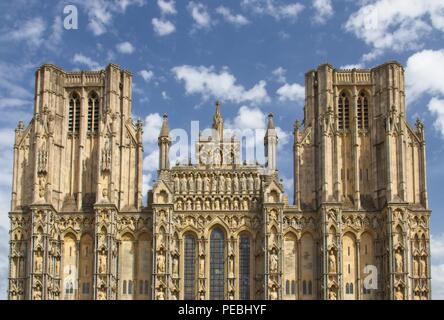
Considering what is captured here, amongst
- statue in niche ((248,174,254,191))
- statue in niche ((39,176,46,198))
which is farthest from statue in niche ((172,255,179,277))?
statue in niche ((39,176,46,198))

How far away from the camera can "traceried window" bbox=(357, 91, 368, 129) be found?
233ft

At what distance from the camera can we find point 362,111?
7150cm

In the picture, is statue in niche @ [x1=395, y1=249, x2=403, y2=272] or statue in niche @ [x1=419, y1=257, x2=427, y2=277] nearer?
statue in niche @ [x1=395, y1=249, x2=403, y2=272]

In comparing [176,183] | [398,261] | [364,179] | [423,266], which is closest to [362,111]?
[364,179]

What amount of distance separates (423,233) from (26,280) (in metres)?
28.6

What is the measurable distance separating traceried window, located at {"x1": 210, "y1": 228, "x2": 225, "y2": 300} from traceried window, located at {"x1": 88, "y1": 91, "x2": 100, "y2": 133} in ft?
41.6

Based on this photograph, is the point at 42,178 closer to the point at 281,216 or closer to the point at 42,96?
the point at 42,96

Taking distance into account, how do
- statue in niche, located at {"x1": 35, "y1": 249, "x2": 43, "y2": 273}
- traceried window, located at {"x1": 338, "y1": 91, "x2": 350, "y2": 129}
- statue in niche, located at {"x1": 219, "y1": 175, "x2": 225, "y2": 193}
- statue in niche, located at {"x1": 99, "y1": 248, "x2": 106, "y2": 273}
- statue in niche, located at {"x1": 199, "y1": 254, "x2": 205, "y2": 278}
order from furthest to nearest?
traceried window, located at {"x1": 338, "y1": 91, "x2": 350, "y2": 129} < statue in niche, located at {"x1": 219, "y1": 175, "x2": 225, "y2": 193} < statue in niche, located at {"x1": 199, "y1": 254, "x2": 205, "y2": 278} < statue in niche, located at {"x1": 99, "y1": 248, "x2": 106, "y2": 273} < statue in niche, located at {"x1": 35, "y1": 249, "x2": 43, "y2": 273}

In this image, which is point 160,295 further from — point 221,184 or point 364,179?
point 364,179

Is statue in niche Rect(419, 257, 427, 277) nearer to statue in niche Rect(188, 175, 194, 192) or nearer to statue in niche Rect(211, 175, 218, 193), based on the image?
statue in niche Rect(211, 175, 218, 193)

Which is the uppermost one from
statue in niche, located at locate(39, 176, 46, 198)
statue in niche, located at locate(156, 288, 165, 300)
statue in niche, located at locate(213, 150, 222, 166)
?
statue in niche, located at locate(213, 150, 222, 166)
